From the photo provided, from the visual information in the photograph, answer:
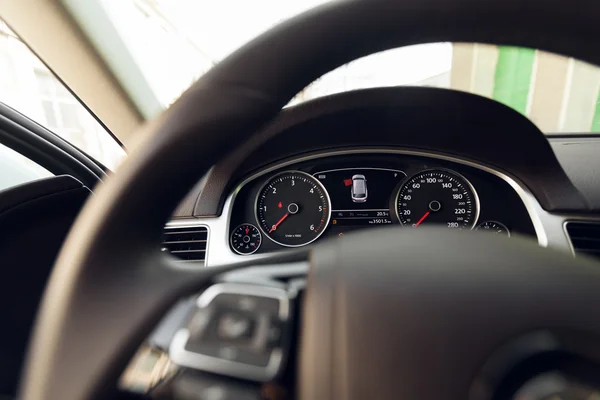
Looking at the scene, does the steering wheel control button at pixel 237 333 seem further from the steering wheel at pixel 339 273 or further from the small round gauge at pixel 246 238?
the small round gauge at pixel 246 238

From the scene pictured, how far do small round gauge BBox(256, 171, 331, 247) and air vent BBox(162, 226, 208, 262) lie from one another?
0.61 feet

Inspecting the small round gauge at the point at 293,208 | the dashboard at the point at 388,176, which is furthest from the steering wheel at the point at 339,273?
the small round gauge at the point at 293,208

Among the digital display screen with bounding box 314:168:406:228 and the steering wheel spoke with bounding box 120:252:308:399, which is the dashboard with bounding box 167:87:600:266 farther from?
the steering wheel spoke with bounding box 120:252:308:399

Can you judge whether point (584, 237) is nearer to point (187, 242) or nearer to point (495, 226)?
point (495, 226)

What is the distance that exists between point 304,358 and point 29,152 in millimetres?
1222

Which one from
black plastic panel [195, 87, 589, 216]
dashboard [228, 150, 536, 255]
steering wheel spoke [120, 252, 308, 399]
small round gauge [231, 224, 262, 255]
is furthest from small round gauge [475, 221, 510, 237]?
steering wheel spoke [120, 252, 308, 399]

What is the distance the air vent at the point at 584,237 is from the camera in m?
1.09

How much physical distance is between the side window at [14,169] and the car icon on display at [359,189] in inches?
33.4

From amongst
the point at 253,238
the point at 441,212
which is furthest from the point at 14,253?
the point at 441,212

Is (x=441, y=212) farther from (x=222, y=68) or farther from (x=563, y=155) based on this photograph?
(x=222, y=68)

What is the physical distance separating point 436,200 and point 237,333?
3.53ft

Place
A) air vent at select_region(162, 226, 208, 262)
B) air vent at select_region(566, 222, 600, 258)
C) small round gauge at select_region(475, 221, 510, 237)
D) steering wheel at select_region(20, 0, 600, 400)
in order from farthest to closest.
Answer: small round gauge at select_region(475, 221, 510, 237) < air vent at select_region(162, 226, 208, 262) < air vent at select_region(566, 222, 600, 258) < steering wheel at select_region(20, 0, 600, 400)

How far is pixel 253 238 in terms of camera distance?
1323 millimetres

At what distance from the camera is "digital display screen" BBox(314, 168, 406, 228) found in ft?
4.52
